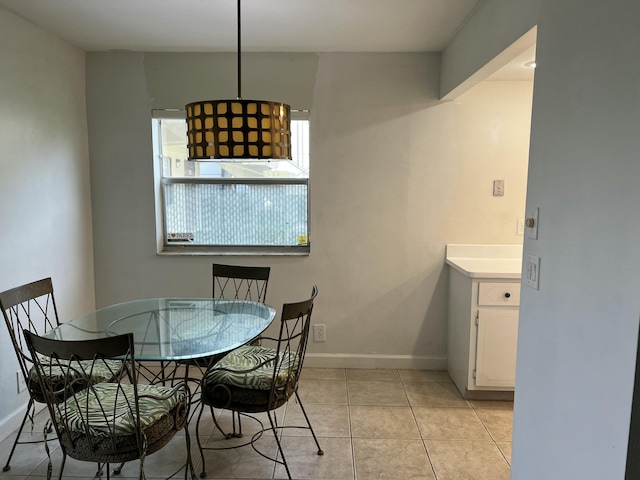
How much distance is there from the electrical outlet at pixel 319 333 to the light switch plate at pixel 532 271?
1.92 meters

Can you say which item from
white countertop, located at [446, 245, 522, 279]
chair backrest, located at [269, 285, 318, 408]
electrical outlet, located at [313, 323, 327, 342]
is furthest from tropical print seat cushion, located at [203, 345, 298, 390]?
white countertop, located at [446, 245, 522, 279]

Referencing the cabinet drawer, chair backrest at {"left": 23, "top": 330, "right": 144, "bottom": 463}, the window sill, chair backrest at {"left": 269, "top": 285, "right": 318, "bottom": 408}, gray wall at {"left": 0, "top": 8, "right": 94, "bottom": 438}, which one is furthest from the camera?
the window sill

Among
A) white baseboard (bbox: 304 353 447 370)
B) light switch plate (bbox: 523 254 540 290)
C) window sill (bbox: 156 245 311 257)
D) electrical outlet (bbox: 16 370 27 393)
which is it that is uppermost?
light switch plate (bbox: 523 254 540 290)

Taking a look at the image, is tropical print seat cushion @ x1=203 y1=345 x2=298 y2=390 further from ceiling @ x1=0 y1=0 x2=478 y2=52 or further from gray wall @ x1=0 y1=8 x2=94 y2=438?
ceiling @ x1=0 y1=0 x2=478 y2=52

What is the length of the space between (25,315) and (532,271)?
2.73 meters

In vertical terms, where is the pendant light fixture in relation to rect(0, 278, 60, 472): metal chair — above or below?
above

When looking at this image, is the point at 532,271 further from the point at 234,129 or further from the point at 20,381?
the point at 20,381

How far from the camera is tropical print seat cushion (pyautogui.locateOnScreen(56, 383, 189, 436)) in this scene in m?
1.68

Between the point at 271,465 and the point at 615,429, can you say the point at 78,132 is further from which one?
the point at 615,429

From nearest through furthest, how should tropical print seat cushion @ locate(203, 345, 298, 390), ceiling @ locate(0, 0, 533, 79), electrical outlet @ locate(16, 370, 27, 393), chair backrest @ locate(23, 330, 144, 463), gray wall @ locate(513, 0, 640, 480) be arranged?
gray wall @ locate(513, 0, 640, 480), chair backrest @ locate(23, 330, 144, 463), tropical print seat cushion @ locate(203, 345, 298, 390), ceiling @ locate(0, 0, 533, 79), electrical outlet @ locate(16, 370, 27, 393)

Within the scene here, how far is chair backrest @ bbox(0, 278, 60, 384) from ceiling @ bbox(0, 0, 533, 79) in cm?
151

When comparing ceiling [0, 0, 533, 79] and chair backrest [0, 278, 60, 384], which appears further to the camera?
ceiling [0, 0, 533, 79]

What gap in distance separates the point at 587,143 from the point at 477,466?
171 cm

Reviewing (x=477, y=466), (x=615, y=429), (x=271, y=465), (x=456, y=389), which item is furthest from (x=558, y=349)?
(x=456, y=389)
